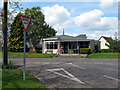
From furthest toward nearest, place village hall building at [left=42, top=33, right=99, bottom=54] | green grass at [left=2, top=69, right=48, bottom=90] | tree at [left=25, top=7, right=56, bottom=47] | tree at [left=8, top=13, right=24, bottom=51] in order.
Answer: tree at [left=25, top=7, right=56, bottom=47] < tree at [left=8, top=13, right=24, bottom=51] < village hall building at [left=42, top=33, right=99, bottom=54] < green grass at [left=2, top=69, right=48, bottom=90]

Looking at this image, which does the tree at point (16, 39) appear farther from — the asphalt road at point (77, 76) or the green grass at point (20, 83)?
the green grass at point (20, 83)

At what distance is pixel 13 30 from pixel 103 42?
3279 centimetres

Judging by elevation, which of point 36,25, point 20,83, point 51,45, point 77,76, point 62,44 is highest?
point 36,25

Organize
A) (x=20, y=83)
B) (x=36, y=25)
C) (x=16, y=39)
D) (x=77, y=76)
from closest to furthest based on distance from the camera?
(x=20, y=83)
(x=77, y=76)
(x=16, y=39)
(x=36, y=25)

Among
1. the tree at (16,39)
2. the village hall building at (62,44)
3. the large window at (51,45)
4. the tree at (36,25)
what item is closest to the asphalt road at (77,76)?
the village hall building at (62,44)

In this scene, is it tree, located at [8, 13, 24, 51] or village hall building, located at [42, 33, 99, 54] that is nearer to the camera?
A: village hall building, located at [42, 33, 99, 54]

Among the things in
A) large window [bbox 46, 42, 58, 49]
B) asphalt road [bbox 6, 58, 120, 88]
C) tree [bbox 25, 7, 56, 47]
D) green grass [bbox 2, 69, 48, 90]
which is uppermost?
tree [bbox 25, 7, 56, 47]

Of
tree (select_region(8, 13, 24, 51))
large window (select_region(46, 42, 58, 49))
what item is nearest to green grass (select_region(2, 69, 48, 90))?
large window (select_region(46, 42, 58, 49))

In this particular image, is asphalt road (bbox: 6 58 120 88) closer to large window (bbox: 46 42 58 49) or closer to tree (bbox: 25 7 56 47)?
large window (bbox: 46 42 58 49)

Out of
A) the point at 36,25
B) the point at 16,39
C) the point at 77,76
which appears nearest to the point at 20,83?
the point at 77,76

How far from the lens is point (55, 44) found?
3186cm

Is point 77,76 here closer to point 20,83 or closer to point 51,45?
point 20,83

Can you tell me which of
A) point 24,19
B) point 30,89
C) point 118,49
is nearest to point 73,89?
point 30,89

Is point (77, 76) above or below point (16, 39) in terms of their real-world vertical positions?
below
